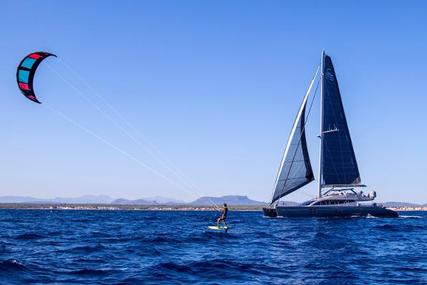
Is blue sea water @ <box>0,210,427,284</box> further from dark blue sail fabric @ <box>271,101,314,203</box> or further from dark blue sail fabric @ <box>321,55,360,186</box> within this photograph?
dark blue sail fabric @ <box>321,55,360,186</box>

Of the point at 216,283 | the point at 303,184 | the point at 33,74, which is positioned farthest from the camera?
the point at 303,184

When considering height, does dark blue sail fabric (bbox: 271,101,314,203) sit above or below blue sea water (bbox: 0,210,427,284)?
above

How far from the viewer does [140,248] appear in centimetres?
2328

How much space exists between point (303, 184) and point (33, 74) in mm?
46330

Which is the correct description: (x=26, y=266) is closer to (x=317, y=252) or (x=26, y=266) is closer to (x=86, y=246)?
(x=86, y=246)

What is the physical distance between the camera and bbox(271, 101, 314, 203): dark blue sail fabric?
202ft

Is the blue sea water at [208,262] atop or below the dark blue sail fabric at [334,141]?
below

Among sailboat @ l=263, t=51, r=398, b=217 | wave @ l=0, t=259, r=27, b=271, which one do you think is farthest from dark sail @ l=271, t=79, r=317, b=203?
wave @ l=0, t=259, r=27, b=271

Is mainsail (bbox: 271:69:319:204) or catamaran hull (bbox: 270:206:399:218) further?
mainsail (bbox: 271:69:319:204)

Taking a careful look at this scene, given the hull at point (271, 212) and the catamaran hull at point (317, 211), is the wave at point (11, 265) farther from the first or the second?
the hull at point (271, 212)

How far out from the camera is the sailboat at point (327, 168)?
61.5 meters

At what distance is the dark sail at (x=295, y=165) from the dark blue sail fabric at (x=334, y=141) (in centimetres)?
273

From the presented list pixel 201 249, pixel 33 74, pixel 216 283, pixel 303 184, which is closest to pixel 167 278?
pixel 216 283

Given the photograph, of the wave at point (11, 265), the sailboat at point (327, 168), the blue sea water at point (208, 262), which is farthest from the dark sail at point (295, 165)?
the wave at point (11, 265)
